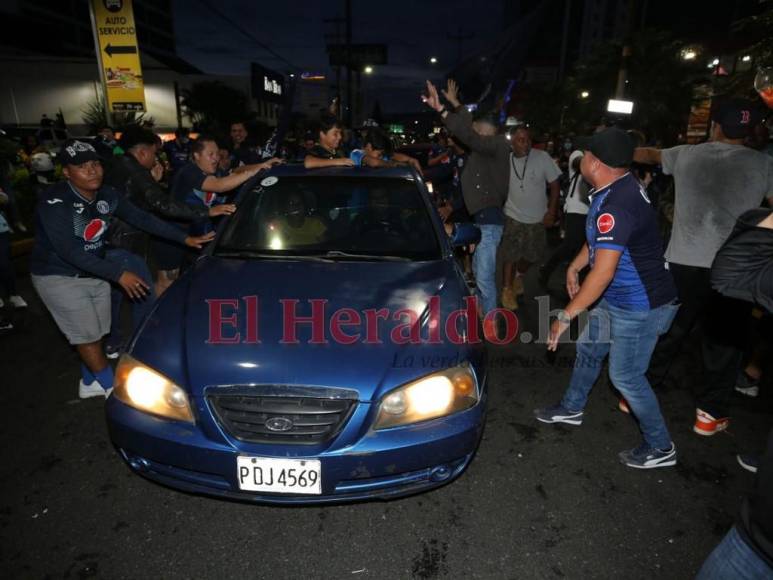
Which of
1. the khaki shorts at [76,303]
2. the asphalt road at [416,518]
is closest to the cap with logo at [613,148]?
the asphalt road at [416,518]

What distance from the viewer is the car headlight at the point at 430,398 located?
2.07 m

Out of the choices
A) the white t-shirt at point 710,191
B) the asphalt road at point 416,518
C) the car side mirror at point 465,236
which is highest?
the white t-shirt at point 710,191

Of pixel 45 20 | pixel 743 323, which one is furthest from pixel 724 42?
pixel 45 20

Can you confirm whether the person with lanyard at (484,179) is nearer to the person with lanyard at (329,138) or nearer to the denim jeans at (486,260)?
the denim jeans at (486,260)

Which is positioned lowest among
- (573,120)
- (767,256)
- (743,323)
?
(743,323)

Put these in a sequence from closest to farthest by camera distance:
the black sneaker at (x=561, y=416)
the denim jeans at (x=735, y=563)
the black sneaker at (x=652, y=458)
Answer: the denim jeans at (x=735, y=563) < the black sneaker at (x=652, y=458) < the black sneaker at (x=561, y=416)

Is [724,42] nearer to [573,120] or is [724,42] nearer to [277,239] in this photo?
[573,120]

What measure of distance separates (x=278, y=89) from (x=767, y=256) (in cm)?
4801

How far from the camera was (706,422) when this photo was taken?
3.10 metres

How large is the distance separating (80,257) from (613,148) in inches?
121

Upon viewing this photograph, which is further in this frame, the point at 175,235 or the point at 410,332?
the point at 175,235

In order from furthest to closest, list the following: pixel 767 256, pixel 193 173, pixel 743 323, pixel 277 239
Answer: pixel 193 173
pixel 277 239
pixel 743 323
pixel 767 256

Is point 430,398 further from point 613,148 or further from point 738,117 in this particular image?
point 738,117

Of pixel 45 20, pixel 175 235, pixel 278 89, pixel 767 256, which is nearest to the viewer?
pixel 767 256
